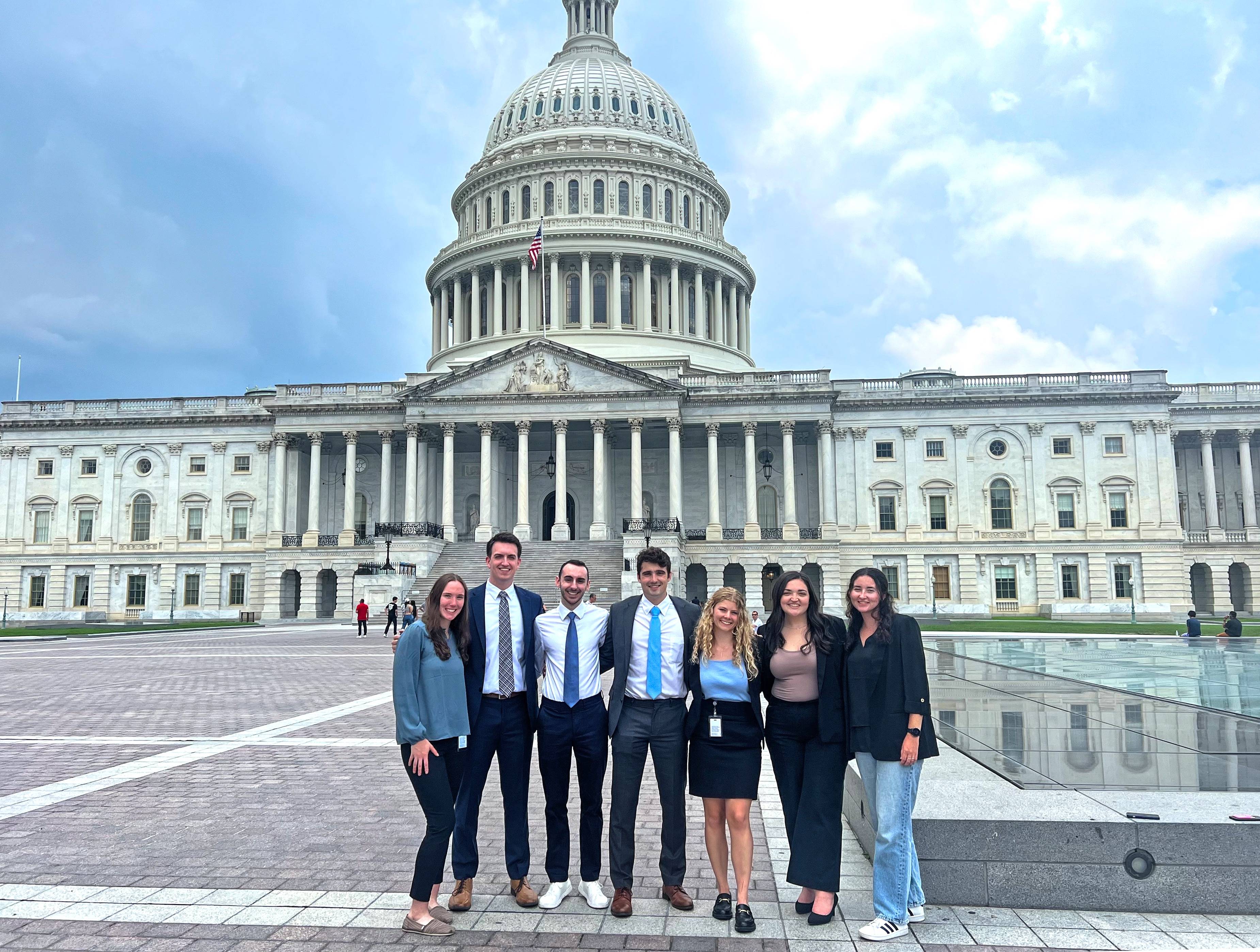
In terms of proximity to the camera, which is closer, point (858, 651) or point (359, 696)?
point (858, 651)

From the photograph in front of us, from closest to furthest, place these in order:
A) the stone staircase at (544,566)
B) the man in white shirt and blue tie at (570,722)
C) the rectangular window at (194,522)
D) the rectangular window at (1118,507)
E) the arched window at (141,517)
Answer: the man in white shirt and blue tie at (570,722), the stone staircase at (544,566), the rectangular window at (1118,507), the rectangular window at (194,522), the arched window at (141,517)

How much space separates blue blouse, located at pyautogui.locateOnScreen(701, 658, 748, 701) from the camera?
6891mm

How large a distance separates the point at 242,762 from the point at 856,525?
53.0m

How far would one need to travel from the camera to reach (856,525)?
6153 centimetres

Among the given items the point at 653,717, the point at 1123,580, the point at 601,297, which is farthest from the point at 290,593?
Result: the point at 653,717

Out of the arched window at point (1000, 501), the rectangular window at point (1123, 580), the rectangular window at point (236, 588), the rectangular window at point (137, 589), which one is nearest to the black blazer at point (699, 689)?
the arched window at point (1000, 501)

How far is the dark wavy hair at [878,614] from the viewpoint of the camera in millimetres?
6715

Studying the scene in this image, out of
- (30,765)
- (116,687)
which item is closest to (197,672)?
(116,687)

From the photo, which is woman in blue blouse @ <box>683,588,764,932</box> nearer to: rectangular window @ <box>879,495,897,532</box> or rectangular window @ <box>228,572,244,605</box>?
rectangular window @ <box>879,495,897,532</box>

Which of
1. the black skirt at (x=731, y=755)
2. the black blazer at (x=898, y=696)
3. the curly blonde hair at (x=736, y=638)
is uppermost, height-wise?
the curly blonde hair at (x=736, y=638)

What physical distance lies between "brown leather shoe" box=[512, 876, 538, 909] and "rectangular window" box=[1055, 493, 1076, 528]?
59.6 meters

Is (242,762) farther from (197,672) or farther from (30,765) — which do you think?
(197,672)

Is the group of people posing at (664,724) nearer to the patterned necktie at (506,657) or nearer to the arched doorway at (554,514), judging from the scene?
the patterned necktie at (506,657)

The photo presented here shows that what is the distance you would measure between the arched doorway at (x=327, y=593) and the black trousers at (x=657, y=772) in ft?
189
